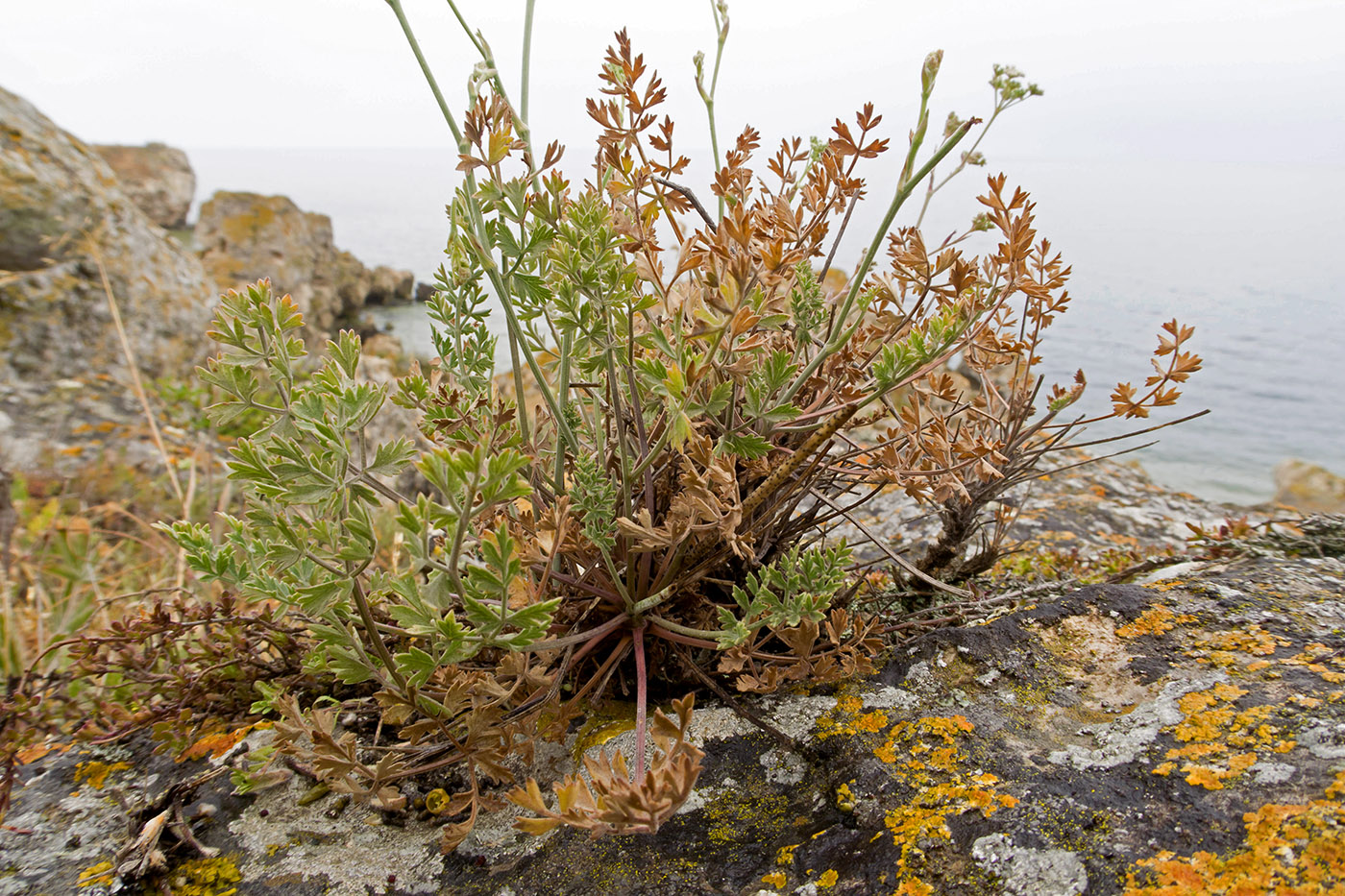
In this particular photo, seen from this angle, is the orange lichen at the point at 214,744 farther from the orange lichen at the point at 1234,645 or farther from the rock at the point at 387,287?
the rock at the point at 387,287

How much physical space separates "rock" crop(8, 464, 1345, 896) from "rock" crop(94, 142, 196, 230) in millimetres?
18334

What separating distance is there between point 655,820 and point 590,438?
37.2 inches

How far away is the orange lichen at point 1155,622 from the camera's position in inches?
62.1

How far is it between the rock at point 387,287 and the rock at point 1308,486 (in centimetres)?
1577

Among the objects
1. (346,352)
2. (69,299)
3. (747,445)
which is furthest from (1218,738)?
(69,299)

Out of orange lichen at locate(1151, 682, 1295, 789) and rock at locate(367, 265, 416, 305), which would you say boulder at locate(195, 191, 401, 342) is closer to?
rock at locate(367, 265, 416, 305)

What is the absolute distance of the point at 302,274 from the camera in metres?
10.3

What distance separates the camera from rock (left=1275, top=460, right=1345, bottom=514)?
5.89m

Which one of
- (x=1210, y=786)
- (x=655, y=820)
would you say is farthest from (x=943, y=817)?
(x=655, y=820)

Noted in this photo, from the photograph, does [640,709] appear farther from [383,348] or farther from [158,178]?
[158,178]

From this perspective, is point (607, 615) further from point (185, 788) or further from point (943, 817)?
point (185, 788)

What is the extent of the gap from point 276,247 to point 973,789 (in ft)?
37.3

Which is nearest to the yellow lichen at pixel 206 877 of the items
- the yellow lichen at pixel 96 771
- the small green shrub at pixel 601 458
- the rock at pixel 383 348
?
the small green shrub at pixel 601 458

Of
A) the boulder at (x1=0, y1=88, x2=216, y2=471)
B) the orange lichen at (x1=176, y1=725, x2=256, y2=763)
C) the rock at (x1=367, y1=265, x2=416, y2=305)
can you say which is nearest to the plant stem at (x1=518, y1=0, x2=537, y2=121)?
the orange lichen at (x1=176, y1=725, x2=256, y2=763)
